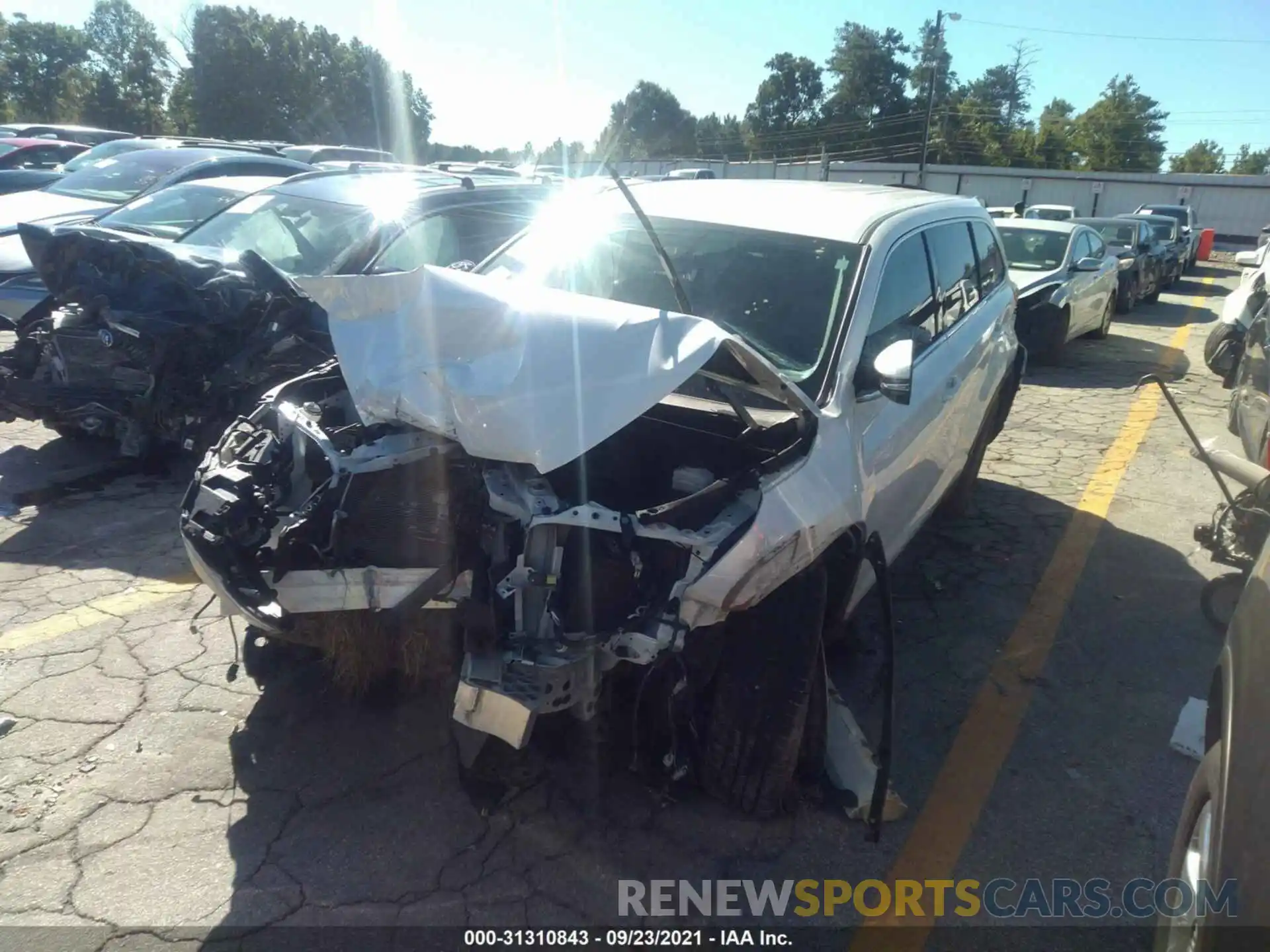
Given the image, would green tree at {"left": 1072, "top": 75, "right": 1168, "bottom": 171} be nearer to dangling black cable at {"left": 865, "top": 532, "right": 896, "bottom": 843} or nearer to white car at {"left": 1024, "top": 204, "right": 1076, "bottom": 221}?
white car at {"left": 1024, "top": 204, "right": 1076, "bottom": 221}

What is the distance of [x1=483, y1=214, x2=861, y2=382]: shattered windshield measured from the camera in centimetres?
332

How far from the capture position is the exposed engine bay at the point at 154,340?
4.68 metres

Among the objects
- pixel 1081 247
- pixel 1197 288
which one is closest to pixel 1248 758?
pixel 1081 247

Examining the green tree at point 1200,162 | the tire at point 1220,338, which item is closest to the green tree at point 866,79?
the green tree at point 1200,162

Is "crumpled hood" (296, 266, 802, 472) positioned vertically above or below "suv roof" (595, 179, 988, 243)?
below

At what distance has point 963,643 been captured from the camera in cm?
400

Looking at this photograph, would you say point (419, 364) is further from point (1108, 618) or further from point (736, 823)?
point (1108, 618)

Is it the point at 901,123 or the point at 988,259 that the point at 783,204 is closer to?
the point at 988,259

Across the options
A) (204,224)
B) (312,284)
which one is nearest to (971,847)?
(312,284)

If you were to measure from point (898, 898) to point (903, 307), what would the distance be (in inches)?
91.5

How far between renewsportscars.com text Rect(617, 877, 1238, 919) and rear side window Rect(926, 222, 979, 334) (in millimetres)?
2476

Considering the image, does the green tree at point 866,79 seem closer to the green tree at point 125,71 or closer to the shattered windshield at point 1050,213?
the green tree at point 125,71

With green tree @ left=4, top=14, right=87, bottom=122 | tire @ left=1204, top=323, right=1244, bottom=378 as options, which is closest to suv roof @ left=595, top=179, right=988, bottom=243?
tire @ left=1204, top=323, right=1244, bottom=378

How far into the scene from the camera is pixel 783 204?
3928 mm
